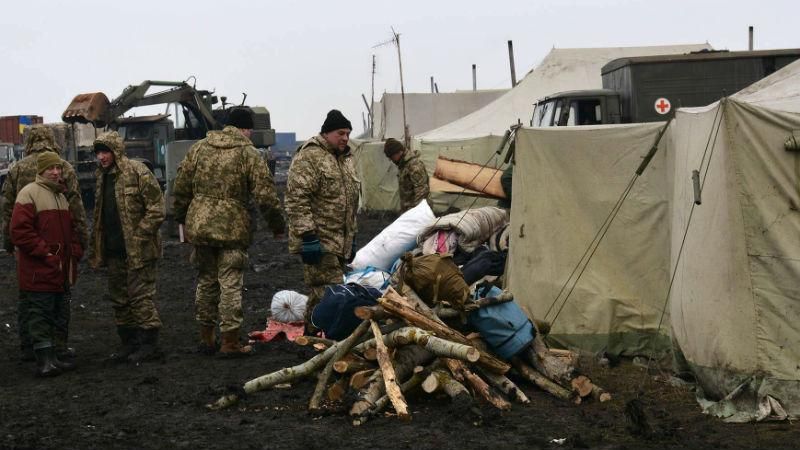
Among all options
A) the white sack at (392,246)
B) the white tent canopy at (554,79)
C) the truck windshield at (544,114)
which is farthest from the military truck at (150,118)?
the white sack at (392,246)

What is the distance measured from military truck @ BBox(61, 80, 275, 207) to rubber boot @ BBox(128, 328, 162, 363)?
1966 cm

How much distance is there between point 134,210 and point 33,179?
4.10 feet

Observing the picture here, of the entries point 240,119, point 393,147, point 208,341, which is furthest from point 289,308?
point 393,147

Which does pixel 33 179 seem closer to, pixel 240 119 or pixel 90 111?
pixel 240 119

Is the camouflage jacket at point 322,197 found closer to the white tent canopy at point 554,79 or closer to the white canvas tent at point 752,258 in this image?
the white canvas tent at point 752,258

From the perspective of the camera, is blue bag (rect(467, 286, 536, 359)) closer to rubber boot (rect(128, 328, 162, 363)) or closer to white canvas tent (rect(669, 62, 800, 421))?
white canvas tent (rect(669, 62, 800, 421))

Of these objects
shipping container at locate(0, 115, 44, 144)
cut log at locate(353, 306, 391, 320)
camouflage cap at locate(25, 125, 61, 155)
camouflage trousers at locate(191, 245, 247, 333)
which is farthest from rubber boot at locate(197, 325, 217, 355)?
shipping container at locate(0, 115, 44, 144)

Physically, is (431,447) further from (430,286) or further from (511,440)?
(430,286)

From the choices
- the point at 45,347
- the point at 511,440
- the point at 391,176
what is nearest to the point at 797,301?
the point at 511,440

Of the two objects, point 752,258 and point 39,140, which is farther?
point 39,140

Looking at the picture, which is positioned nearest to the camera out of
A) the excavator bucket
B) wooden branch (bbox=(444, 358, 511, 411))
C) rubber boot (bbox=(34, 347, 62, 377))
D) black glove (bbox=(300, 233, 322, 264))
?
wooden branch (bbox=(444, 358, 511, 411))

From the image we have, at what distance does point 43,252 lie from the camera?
8508 millimetres

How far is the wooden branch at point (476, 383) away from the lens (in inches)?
268

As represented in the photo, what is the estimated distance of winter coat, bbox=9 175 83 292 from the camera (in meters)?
8.51
